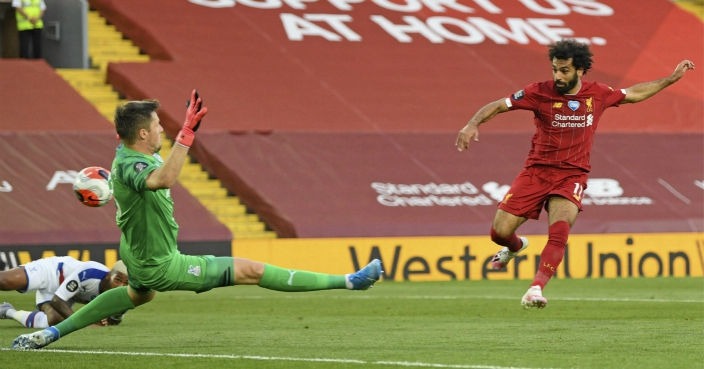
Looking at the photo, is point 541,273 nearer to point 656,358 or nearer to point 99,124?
point 656,358

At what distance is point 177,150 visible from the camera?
760 centimetres

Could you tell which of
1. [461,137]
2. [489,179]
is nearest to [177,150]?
[461,137]

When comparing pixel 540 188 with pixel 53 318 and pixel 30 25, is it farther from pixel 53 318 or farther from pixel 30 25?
pixel 30 25

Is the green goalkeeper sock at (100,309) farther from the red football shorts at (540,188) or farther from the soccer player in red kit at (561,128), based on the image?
the red football shorts at (540,188)

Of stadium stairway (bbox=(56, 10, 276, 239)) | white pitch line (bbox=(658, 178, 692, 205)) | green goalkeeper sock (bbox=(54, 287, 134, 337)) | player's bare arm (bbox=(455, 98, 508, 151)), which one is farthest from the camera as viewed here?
white pitch line (bbox=(658, 178, 692, 205))

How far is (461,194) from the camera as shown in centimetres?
2206

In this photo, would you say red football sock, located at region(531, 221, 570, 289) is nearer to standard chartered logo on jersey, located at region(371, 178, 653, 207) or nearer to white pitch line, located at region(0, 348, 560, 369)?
white pitch line, located at region(0, 348, 560, 369)

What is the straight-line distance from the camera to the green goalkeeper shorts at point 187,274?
8.26 meters

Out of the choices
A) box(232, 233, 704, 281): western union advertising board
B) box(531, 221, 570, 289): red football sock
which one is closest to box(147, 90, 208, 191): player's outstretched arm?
box(531, 221, 570, 289): red football sock

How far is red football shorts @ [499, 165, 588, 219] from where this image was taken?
10391 mm

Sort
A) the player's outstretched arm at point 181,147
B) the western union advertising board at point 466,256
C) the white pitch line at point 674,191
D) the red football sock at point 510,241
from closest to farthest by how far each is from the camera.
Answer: the player's outstretched arm at point 181,147 → the red football sock at point 510,241 → the western union advertising board at point 466,256 → the white pitch line at point 674,191

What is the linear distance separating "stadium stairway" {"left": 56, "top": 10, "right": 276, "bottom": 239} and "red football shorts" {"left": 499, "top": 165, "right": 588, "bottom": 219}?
34.5 feet

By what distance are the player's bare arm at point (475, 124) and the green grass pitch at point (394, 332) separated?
163cm

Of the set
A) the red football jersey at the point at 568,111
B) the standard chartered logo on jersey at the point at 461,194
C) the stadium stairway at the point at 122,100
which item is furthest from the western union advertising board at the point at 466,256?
the red football jersey at the point at 568,111
